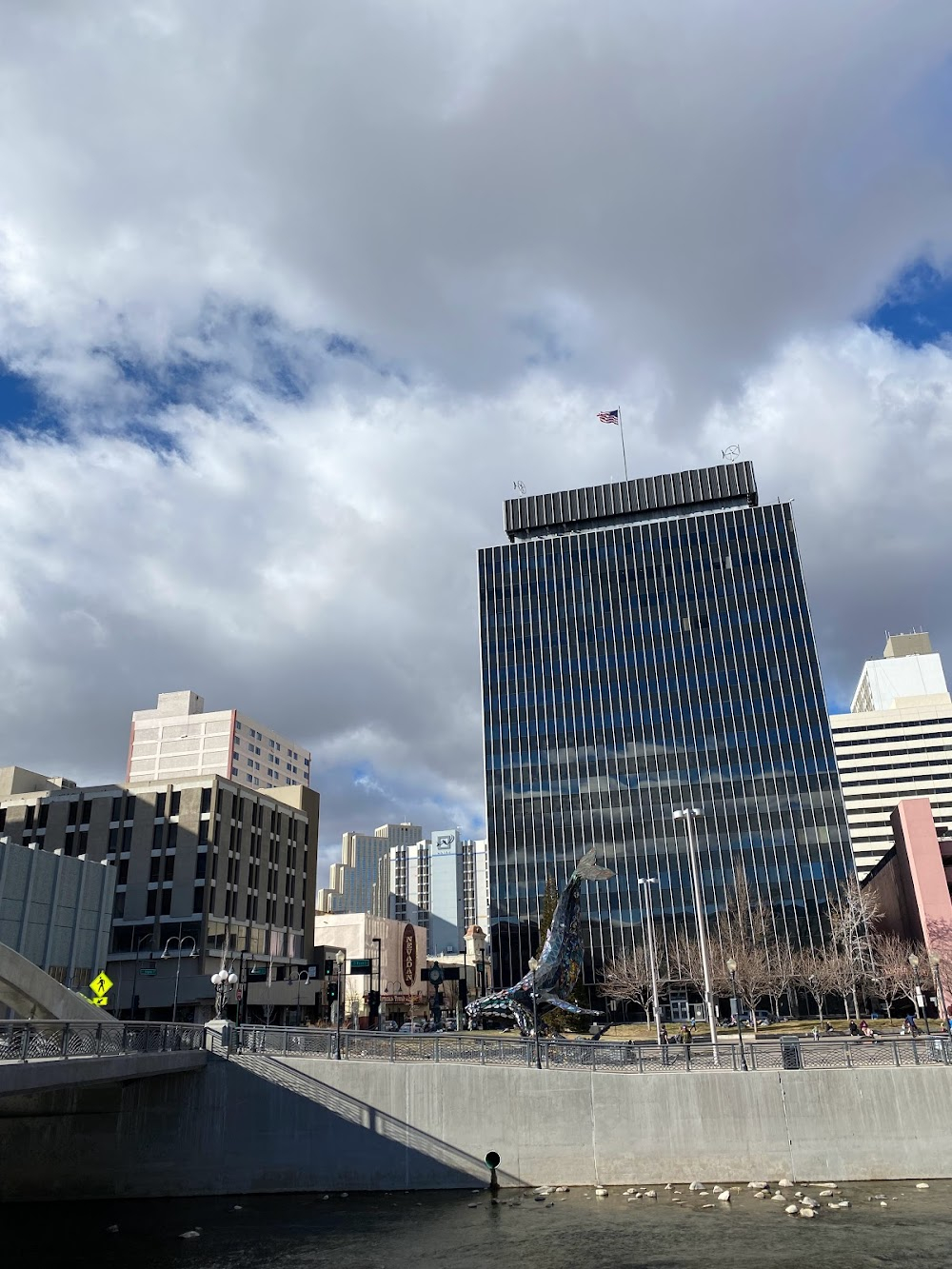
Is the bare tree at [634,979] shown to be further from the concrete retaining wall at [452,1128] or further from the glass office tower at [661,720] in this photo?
the concrete retaining wall at [452,1128]

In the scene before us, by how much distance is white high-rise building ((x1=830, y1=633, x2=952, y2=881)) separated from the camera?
146 meters

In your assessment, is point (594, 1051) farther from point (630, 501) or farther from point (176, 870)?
point (630, 501)

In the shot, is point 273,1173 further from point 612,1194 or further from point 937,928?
point 937,928

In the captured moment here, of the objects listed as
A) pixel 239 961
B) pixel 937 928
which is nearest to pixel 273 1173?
pixel 239 961

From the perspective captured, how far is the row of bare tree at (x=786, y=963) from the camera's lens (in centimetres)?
6316

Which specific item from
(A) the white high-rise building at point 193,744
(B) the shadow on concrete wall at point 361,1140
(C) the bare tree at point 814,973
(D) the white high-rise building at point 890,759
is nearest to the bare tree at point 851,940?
(C) the bare tree at point 814,973

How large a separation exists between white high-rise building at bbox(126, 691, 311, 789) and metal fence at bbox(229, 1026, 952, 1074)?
396ft

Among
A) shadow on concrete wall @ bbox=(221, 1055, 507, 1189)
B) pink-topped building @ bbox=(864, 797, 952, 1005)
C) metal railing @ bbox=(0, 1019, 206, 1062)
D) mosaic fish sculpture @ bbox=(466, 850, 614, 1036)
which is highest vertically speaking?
pink-topped building @ bbox=(864, 797, 952, 1005)

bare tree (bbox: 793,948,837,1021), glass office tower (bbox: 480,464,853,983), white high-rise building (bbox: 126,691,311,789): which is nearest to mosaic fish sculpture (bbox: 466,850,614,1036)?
bare tree (bbox: 793,948,837,1021)

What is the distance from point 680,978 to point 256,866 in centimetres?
3799

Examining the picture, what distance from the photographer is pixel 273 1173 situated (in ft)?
99.0

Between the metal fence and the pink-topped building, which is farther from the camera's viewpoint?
the pink-topped building

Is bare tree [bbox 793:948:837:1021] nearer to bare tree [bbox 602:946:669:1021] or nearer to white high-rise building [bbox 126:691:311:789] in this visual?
bare tree [bbox 602:946:669:1021]

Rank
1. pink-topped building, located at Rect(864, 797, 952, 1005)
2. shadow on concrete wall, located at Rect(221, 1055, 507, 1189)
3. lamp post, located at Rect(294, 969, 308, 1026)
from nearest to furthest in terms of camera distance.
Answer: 1. shadow on concrete wall, located at Rect(221, 1055, 507, 1189)
2. pink-topped building, located at Rect(864, 797, 952, 1005)
3. lamp post, located at Rect(294, 969, 308, 1026)
